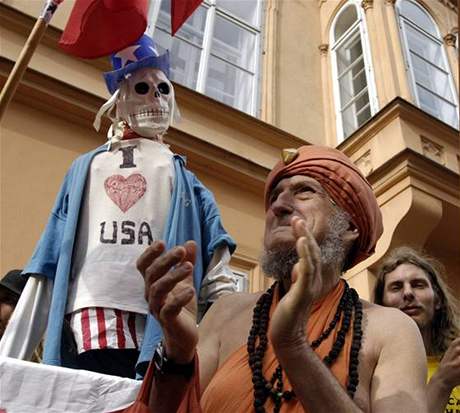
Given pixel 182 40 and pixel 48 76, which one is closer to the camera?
pixel 48 76

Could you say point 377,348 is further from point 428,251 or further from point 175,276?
point 428,251

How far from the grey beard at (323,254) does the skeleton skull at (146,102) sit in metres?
1.01

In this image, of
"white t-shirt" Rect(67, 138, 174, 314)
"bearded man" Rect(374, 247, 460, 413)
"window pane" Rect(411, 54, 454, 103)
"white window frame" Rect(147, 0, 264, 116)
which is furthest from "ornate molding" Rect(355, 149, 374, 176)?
"white t-shirt" Rect(67, 138, 174, 314)

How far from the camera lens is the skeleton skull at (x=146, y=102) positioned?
2.36 meters

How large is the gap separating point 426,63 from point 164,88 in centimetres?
507

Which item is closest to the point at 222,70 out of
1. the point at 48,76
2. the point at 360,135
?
the point at 360,135

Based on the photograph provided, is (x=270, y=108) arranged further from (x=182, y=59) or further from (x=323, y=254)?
(x=323, y=254)

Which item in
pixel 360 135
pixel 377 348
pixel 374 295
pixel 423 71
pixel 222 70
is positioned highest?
pixel 423 71

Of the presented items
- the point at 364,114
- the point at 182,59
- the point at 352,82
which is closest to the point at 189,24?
the point at 182,59

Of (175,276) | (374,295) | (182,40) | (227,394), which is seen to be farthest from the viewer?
(182,40)

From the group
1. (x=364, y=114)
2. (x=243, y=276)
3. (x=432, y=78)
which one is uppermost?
(x=432, y=78)

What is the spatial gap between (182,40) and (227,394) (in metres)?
4.90

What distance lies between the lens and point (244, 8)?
6.64 m

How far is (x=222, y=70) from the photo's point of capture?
5848mm
